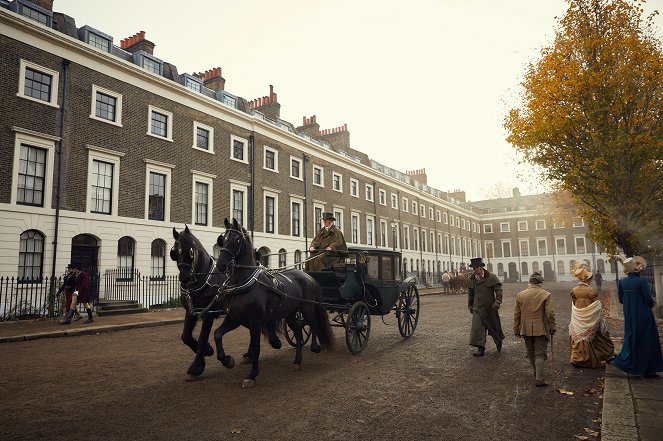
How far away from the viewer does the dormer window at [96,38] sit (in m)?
18.3

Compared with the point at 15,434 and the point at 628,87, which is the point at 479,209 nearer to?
the point at 628,87

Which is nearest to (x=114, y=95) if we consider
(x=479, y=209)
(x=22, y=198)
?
(x=22, y=198)

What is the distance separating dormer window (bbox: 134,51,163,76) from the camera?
20.2m

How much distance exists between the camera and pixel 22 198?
1519cm

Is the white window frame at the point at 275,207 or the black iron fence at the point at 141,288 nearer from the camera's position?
the black iron fence at the point at 141,288

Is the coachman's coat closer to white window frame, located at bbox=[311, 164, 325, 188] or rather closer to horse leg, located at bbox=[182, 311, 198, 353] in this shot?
horse leg, located at bbox=[182, 311, 198, 353]

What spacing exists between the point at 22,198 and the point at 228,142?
36.7 ft

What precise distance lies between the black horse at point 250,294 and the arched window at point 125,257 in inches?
540

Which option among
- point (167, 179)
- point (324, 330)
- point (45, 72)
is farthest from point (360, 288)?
point (45, 72)

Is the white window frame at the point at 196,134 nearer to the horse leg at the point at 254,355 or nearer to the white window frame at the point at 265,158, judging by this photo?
Answer: the white window frame at the point at 265,158

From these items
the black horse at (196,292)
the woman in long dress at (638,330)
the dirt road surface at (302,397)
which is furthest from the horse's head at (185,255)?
the woman in long dress at (638,330)

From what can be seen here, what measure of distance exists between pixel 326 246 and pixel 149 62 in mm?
17902

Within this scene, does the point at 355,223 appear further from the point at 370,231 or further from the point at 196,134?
the point at 196,134

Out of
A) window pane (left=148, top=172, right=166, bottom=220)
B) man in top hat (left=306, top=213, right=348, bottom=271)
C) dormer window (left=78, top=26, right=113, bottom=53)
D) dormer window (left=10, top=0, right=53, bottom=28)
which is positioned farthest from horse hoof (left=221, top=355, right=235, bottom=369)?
dormer window (left=78, top=26, right=113, bottom=53)
